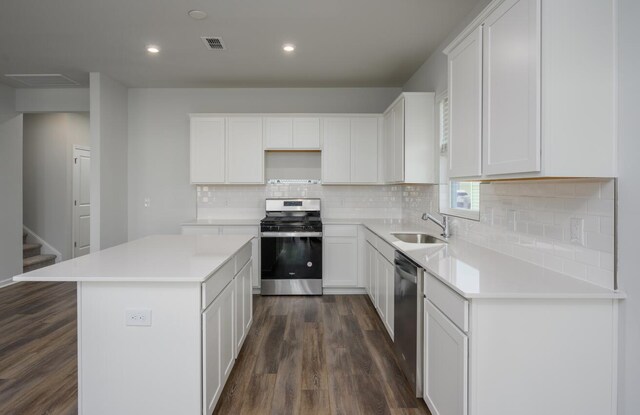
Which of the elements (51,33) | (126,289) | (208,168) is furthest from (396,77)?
(126,289)

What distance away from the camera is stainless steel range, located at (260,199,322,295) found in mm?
4457

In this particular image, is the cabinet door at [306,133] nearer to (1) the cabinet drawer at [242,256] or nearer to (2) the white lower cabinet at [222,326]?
(1) the cabinet drawer at [242,256]

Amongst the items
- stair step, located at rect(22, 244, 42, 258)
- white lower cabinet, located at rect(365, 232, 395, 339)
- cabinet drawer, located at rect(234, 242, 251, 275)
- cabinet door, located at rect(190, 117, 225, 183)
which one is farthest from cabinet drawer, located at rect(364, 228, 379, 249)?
stair step, located at rect(22, 244, 42, 258)

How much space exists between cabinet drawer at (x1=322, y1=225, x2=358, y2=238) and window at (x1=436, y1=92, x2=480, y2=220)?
1.24 meters

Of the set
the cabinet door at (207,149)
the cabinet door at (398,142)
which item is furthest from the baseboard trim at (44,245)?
the cabinet door at (398,142)

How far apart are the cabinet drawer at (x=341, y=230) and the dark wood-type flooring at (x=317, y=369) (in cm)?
98

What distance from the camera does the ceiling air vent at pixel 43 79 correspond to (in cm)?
463

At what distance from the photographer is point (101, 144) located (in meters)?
4.56

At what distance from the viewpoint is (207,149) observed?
15.7 feet

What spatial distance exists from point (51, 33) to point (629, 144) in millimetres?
4395

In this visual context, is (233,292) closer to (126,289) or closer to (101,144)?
(126,289)

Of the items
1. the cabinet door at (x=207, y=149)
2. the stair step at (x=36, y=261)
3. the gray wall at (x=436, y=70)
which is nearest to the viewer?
the gray wall at (x=436, y=70)

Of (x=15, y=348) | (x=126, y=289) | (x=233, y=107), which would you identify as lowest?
(x=15, y=348)

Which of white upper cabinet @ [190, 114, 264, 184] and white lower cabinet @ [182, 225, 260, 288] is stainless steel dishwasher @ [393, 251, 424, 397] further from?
white upper cabinet @ [190, 114, 264, 184]
